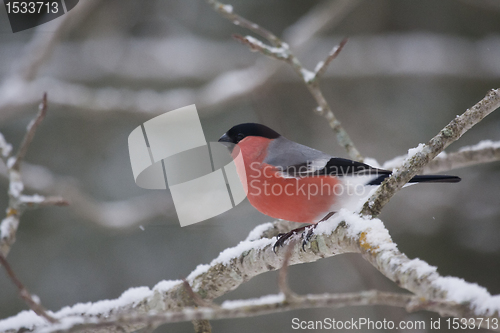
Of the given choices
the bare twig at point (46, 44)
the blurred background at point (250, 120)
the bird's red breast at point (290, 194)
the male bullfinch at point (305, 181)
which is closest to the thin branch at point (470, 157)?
the male bullfinch at point (305, 181)

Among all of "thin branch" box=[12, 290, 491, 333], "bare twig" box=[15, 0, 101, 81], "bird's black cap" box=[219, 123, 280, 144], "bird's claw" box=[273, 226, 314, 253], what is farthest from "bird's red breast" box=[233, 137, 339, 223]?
"bare twig" box=[15, 0, 101, 81]

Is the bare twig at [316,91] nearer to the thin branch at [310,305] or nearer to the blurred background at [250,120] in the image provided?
the thin branch at [310,305]

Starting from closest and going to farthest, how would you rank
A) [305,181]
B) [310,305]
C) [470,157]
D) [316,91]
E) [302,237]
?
[310,305]
[302,237]
[305,181]
[470,157]
[316,91]

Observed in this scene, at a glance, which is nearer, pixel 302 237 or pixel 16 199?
pixel 302 237

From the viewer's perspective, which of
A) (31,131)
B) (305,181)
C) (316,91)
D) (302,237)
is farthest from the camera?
(316,91)

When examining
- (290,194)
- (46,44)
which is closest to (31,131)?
(290,194)

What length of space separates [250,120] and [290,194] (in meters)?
3.63

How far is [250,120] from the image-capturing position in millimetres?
5648

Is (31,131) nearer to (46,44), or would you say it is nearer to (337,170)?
(337,170)

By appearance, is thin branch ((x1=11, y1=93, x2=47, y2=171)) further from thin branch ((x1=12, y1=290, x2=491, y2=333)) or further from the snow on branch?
thin branch ((x1=12, y1=290, x2=491, y2=333))

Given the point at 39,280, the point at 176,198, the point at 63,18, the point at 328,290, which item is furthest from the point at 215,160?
the point at 39,280

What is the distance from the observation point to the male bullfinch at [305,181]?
2088 millimetres

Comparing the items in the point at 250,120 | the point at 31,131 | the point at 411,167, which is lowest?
the point at 250,120

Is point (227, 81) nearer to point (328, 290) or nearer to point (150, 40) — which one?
point (150, 40)
